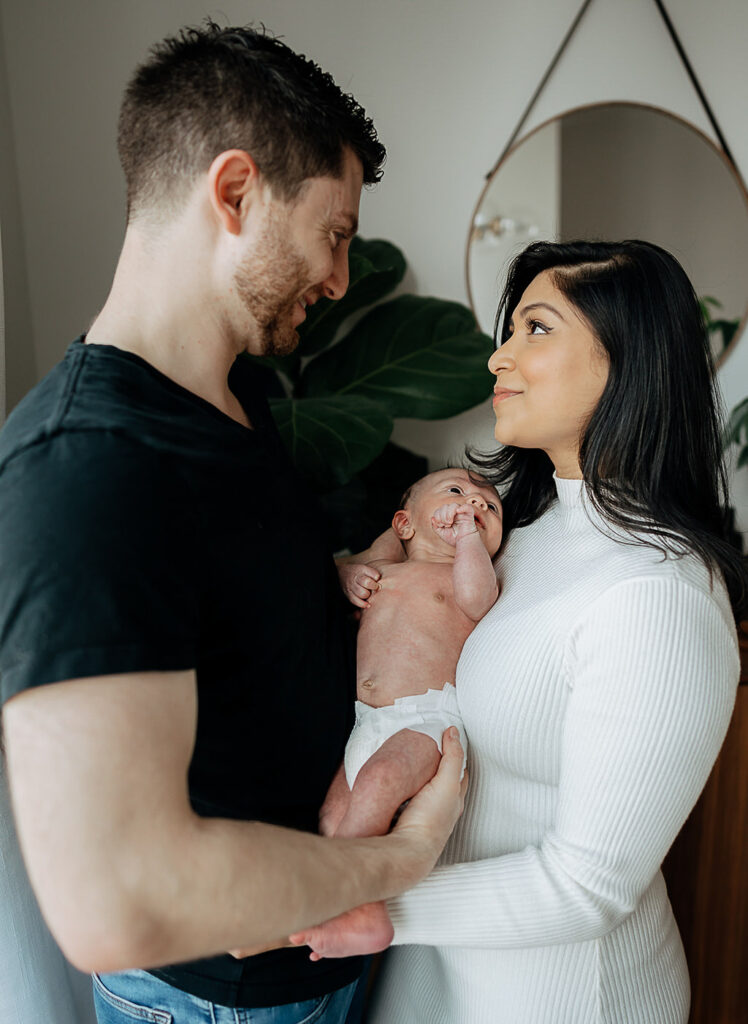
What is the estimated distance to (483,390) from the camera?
223 cm

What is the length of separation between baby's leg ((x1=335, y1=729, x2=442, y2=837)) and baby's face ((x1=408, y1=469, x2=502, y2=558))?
448 mm

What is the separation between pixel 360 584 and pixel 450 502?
0.23 m

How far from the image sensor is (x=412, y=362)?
2.32 m

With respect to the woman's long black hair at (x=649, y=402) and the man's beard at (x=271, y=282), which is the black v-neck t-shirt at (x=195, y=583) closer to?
the man's beard at (x=271, y=282)

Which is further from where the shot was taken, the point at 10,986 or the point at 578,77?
the point at 578,77

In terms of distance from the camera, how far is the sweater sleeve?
3.27ft

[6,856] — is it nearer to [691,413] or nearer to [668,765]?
[668,765]

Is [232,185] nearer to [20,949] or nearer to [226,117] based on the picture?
[226,117]

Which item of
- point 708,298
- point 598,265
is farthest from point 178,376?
point 708,298

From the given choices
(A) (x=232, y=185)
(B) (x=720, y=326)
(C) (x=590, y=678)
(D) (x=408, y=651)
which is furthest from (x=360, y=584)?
(B) (x=720, y=326)

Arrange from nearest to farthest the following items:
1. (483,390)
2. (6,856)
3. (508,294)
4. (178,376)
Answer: (178,376) → (6,856) → (508,294) → (483,390)

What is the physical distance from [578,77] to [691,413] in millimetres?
1747

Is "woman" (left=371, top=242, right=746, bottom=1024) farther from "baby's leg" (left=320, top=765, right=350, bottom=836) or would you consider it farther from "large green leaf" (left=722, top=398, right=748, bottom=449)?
"large green leaf" (left=722, top=398, right=748, bottom=449)

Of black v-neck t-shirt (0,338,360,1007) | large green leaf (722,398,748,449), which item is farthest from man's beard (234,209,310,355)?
large green leaf (722,398,748,449)
